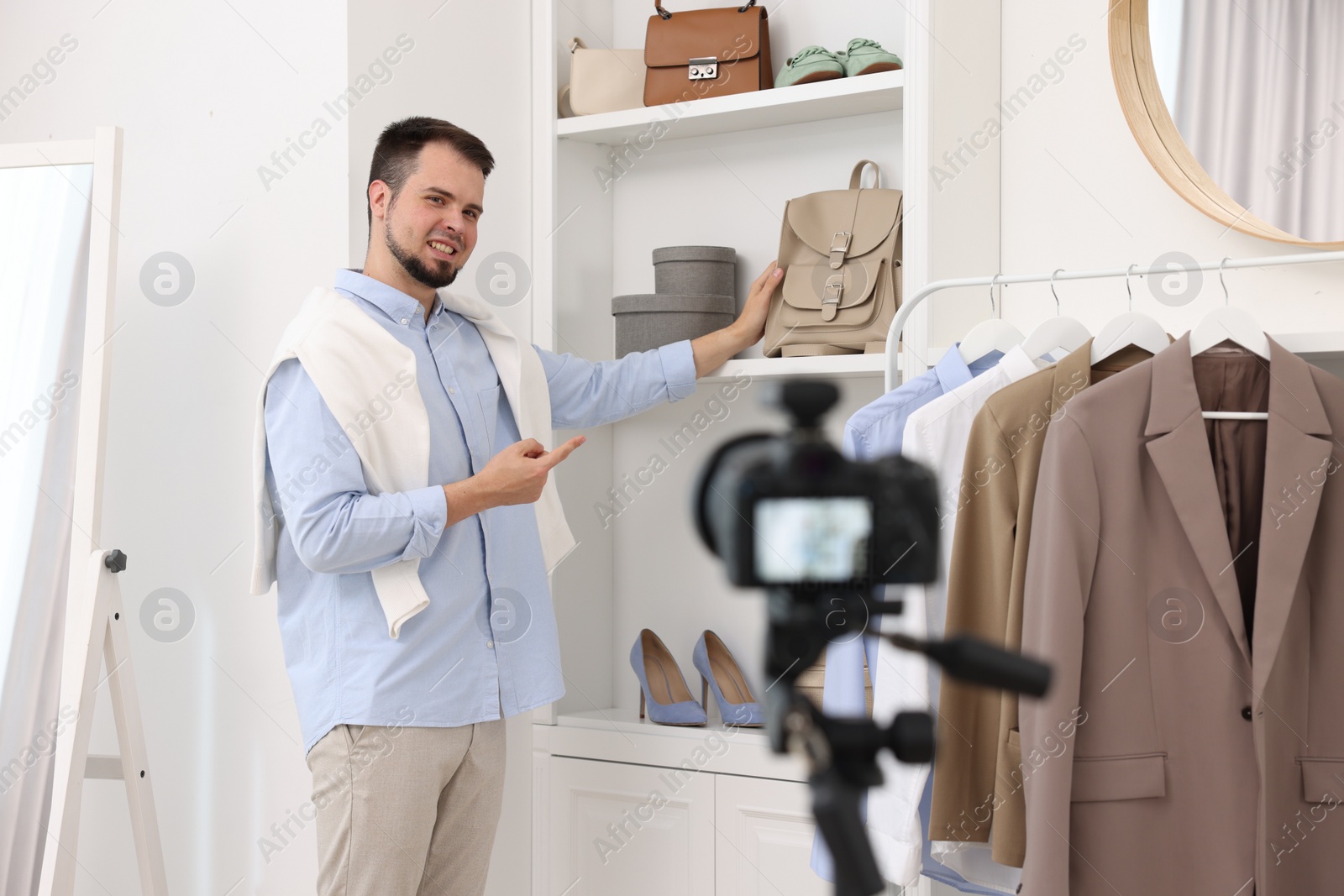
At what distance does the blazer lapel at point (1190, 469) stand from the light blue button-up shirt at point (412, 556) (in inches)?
38.6

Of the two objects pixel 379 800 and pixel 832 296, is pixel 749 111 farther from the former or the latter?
pixel 379 800

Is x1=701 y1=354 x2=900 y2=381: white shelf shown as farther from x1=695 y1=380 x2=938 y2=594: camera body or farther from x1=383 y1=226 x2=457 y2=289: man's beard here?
x1=695 y1=380 x2=938 y2=594: camera body

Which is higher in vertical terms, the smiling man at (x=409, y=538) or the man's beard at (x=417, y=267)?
the man's beard at (x=417, y=267)

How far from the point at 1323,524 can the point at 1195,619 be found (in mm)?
193

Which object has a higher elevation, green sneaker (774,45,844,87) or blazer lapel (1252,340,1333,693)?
green sneaker (774,45,844,87)

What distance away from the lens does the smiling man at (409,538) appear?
5.37 ft

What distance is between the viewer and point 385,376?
5.61ft

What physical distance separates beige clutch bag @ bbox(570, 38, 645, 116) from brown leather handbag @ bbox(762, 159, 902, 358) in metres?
0.48

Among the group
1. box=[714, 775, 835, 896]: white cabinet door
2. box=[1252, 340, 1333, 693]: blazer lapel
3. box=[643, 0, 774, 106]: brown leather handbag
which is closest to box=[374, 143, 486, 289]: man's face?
box=[643, 0, 774, 106]: brown leather handbag

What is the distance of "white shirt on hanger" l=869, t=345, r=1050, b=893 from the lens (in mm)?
1520

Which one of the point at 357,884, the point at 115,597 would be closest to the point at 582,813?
the point at 357,884

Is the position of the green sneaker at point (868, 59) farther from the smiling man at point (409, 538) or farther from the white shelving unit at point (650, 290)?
the smiling man at point (409, 538)

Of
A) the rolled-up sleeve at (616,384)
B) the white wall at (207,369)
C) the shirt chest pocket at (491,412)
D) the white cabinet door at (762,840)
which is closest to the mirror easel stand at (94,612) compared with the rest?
the white wall at (207,369)

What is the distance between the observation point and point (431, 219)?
179cm
